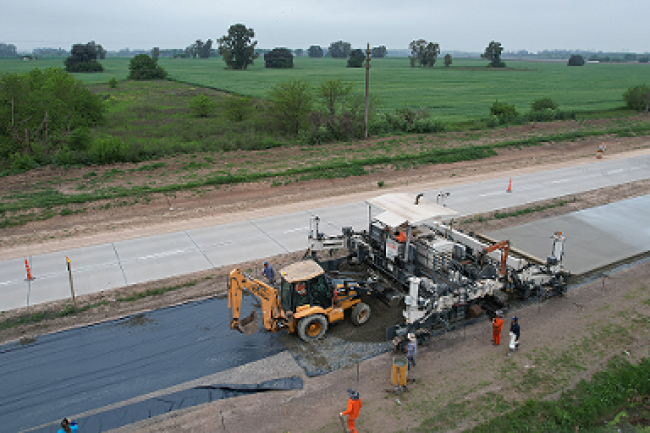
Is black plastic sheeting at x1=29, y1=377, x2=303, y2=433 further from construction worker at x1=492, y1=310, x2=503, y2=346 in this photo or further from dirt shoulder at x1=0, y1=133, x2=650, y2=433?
construction worker at x1=492, y1=310, x2=503, y2=346

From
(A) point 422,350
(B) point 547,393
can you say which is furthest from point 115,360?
(B) point 547,393

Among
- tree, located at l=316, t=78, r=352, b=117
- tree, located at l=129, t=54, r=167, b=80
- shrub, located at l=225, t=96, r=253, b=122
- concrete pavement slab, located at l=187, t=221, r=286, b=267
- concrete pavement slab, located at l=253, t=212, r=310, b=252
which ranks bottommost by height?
concrete pavement slab, located at l=187, t=221, r=286, b=267

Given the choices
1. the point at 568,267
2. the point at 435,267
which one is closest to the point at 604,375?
the point at 435,267

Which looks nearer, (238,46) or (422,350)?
(422,350)

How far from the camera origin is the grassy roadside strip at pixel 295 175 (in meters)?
23.5

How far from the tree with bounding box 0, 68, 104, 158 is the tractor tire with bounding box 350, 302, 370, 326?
27.4m

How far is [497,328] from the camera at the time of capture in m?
12.3

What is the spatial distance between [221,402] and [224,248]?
9.24 metres

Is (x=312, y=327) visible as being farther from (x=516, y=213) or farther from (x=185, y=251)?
(x=516, y=213)

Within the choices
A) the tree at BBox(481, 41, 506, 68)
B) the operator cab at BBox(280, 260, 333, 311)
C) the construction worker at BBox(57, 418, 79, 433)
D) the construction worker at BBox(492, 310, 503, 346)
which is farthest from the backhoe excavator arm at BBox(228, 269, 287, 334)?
the tree at BBox(481, 41, 506, 68)

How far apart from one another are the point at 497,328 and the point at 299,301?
5179 mm

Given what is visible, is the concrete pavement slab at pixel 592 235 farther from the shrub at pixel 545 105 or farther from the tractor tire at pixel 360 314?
the shrub at pixel 545 105

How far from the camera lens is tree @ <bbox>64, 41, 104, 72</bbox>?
124812 mm

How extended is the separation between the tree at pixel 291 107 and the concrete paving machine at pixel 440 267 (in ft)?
89.2
